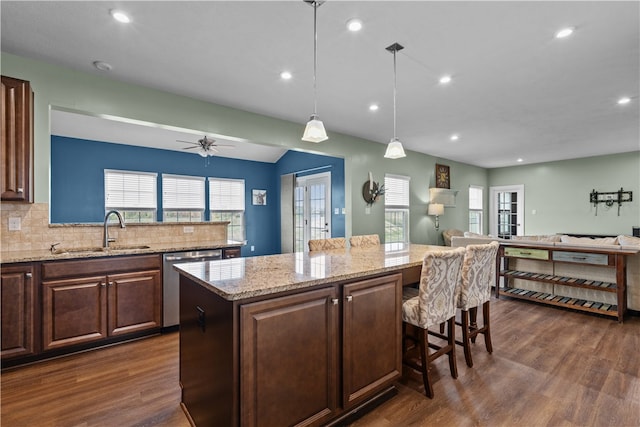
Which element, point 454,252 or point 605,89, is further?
point 605,89

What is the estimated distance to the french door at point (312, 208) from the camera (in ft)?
20.9

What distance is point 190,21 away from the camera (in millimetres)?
2205

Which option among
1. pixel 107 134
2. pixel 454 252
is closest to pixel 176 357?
pixel 454 252

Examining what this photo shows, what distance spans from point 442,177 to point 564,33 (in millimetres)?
5189

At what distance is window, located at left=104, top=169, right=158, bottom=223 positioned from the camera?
18.9 feet

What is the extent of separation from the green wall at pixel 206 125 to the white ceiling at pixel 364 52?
0.14m

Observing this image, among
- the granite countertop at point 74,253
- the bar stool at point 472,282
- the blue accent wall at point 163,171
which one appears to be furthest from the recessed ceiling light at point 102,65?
the bar stool at point 472,282

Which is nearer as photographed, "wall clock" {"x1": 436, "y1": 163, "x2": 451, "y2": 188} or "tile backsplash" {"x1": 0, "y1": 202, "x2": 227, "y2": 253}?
"tile backsplash" {"x1": 0, "y1": 202, "x2": 227, "y2": 253}

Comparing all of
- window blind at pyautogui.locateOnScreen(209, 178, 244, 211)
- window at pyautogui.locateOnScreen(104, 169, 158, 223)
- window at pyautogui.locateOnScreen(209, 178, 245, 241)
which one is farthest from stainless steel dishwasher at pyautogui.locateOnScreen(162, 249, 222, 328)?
window blind at pyautogui.locateOnScreen(209, 178, 244, 211)

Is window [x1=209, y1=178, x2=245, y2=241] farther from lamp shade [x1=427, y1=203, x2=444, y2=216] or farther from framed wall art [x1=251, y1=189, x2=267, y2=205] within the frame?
lamp shade [x1=427, y1=203, x2=444, y2=216]

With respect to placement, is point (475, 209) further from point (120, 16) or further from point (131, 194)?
point (120, 16)

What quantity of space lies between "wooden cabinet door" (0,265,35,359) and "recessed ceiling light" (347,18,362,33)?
3.16 metres

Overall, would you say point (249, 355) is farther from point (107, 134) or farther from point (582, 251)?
point (107, 134)

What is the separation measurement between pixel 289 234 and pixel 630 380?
6159 millimetres
